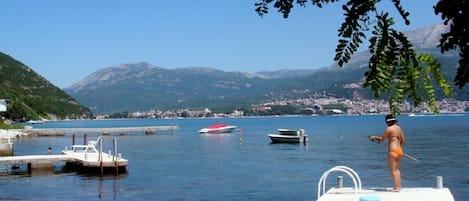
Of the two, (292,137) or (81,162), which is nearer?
(81,162)

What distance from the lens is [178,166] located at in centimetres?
4847

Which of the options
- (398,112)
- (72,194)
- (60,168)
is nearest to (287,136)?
(60,168)

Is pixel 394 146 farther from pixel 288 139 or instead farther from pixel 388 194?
pixel 288 139

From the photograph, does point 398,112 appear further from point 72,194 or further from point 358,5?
point 72,194

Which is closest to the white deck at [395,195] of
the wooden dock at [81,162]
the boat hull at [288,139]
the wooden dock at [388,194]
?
the wooden dock at [388,194]

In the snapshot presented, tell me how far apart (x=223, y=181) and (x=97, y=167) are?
8733 millimetres

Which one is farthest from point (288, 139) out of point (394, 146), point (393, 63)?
point (393, 63)

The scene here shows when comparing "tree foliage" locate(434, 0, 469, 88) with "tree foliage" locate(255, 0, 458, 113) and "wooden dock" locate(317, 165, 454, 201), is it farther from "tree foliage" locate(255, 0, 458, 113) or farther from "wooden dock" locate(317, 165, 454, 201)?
"wooden dock" locate(317, 165, 454, 201)

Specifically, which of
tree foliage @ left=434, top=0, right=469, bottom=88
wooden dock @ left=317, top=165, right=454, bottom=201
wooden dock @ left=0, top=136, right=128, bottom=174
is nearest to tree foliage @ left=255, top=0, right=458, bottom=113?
tree foliage @ left=434, top=0, right=469, bottom=88

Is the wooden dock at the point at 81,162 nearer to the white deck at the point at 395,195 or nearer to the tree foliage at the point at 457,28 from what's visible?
the white deck at the point at 395,195

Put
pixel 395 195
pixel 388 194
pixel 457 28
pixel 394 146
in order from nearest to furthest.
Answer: pixel 457 28 < pixel 395 195 < pixel 388 194 < pixel 394 146

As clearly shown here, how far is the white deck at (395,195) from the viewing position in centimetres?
1386

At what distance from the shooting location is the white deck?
45.5ft

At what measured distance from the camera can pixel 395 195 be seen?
47.4 feet
